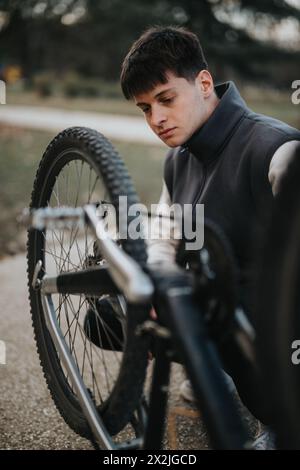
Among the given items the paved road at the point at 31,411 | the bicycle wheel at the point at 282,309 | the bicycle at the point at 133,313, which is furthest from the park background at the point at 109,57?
the bicycle wheel at the point at 282,309

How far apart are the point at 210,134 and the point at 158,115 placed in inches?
7.2

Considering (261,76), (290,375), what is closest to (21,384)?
(290,375)

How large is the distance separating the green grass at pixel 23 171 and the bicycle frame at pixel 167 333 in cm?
220

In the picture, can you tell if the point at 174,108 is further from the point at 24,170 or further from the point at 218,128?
the point at 24,170

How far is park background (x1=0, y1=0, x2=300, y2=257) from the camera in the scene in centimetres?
794

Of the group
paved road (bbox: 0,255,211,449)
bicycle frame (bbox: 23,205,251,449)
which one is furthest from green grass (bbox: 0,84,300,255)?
bicycle frame (bbox: 23,205,251,449)

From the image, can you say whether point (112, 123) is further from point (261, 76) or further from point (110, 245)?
point (261, 76)

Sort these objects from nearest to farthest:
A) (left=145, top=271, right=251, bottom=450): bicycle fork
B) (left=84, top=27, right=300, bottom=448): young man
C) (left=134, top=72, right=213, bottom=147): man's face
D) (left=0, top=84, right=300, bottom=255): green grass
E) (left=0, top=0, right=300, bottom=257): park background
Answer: (left=145, top=271, right=251, bottom=450): bicycle fork → (left=84, top=27, right=300, bottom=448): young man → (left=134, top=72, right=213, bottom=147): man's face → (left=0, top=84, right=300, bottom=255): green grass → (left=0, top=0, right=300, bottom=257): park background

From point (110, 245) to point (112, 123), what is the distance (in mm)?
12176

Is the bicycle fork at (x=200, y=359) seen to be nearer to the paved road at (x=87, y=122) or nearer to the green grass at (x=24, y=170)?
the green grass at (x=24, y=170)

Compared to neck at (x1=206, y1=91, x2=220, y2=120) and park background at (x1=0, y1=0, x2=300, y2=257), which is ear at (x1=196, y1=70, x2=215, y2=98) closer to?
neck at (x1=206, y1=91, x2=220, y2=120)

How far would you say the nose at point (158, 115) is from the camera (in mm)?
1736

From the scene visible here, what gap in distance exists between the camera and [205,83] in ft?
6.07

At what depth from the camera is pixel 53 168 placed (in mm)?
1739
